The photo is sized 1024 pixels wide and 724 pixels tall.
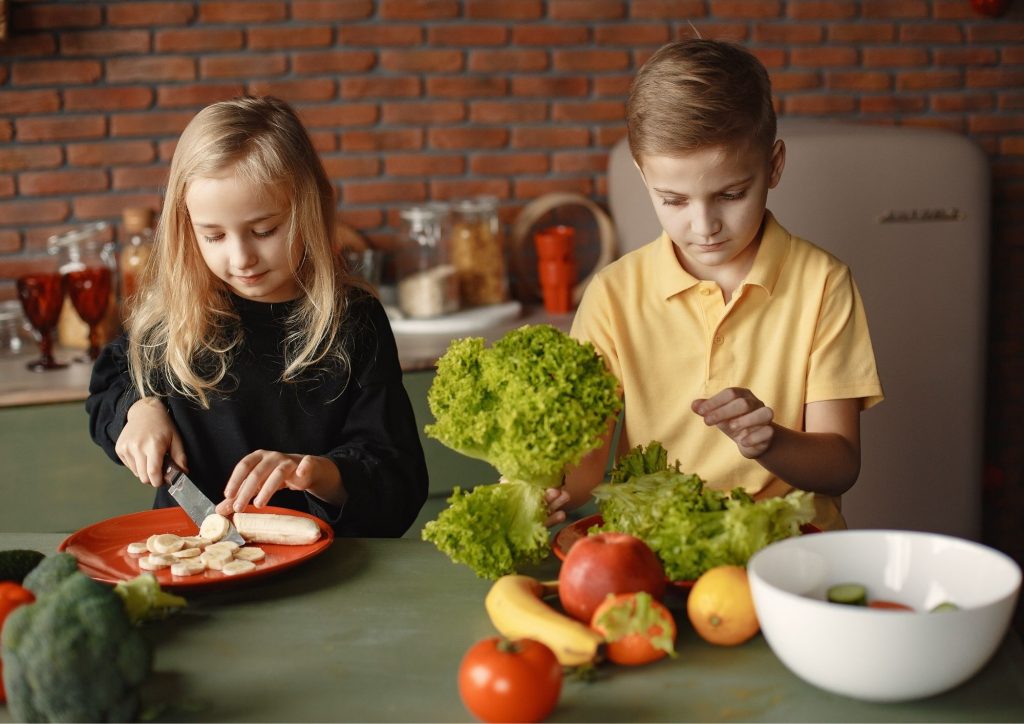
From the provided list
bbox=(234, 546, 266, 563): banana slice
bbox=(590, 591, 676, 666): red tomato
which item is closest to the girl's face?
bbox=(234, 546, 266, 563): banana slice

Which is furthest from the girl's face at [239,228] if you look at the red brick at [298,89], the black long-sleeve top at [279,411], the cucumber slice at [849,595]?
the red brick at [298,89]

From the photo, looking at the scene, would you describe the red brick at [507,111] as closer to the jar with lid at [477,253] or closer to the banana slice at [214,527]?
the jar with lid at [477,253]

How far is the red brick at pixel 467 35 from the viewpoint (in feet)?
10.5

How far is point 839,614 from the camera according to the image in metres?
0.87

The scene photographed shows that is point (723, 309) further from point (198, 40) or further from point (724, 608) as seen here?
point (198, 40)

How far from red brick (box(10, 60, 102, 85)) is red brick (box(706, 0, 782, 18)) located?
71.1 inches

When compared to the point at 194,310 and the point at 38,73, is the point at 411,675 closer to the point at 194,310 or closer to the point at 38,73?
the point at 194,310

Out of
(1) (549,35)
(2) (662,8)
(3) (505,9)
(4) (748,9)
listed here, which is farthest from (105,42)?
(4) (748,9)

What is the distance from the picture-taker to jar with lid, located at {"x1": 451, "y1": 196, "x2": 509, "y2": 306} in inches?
122

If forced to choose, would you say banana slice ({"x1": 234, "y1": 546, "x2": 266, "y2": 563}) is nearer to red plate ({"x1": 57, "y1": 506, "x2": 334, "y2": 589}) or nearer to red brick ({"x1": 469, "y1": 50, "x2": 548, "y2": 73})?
red plate ({"x1": 57, "y1": 506, "x2": 334, "y2": 589})

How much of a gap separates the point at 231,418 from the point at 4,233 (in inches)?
66.9

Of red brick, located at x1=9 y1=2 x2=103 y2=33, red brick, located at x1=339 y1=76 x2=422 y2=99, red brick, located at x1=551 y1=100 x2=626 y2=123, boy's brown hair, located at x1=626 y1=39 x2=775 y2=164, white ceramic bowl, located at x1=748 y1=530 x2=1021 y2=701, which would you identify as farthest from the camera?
red brick, located at x1=551 y1=100 x2=626 y2=123

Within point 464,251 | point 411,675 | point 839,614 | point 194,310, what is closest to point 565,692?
point 411,675

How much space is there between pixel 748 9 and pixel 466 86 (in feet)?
2.90
